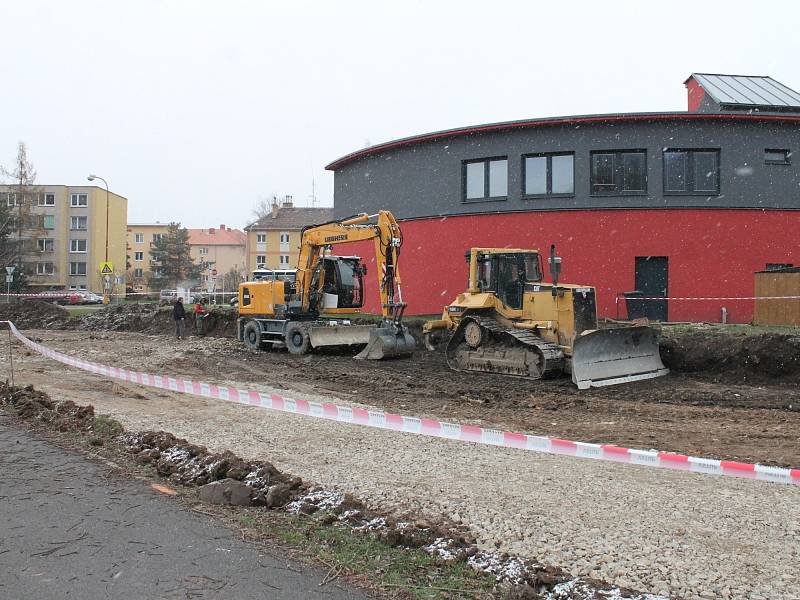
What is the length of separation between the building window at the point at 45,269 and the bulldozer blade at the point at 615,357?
237 feet

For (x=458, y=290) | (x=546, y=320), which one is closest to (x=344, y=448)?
(x=546, y=320)

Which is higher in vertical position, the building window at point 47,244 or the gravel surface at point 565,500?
the building window at point 47,244

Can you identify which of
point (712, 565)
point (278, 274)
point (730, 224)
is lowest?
point (712, 565)

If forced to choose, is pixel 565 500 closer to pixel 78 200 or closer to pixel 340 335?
pixel 340 335

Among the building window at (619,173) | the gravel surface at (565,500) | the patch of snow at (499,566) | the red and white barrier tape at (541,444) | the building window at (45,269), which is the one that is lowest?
the patch of snow at (499,566)

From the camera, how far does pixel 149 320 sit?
30062mm

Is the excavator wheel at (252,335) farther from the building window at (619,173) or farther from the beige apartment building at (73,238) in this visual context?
the beige apartment building at (73,238)

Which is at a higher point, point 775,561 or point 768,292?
point 768,292

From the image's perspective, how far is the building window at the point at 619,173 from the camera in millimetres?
22906

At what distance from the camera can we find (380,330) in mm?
16906

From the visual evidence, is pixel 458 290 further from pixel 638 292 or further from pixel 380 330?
pixel 380 330

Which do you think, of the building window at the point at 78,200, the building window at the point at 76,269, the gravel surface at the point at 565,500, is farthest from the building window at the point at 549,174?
the building window at the point at 78,200

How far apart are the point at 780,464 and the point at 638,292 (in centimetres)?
1551

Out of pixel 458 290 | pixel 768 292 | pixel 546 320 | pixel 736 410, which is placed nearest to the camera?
pixel 736 410
